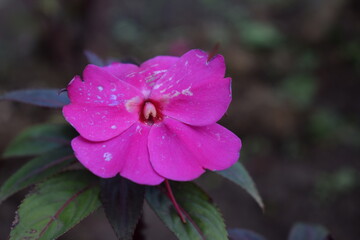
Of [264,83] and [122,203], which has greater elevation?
[122,203]

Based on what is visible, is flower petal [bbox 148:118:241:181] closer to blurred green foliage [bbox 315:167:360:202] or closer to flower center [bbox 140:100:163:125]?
flower center [bbox 140:100:163:125]

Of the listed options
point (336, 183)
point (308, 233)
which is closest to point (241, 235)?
point (308, 233)

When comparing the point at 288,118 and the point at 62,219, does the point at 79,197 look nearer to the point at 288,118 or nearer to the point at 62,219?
the point at 62,219

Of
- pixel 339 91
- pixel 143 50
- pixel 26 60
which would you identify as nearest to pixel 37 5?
pixel 26 60

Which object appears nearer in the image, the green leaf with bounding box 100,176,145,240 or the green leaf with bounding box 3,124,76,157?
the green leaf with bounding box 100,176,145,240

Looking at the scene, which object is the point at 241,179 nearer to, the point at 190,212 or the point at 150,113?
the point at 190,212

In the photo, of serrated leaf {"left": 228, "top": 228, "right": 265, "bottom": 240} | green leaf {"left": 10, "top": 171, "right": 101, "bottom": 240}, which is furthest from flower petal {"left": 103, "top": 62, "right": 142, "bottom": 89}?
serrated leaf {"left": 228, "top": 228, "right": 265, "bottom": 240}
